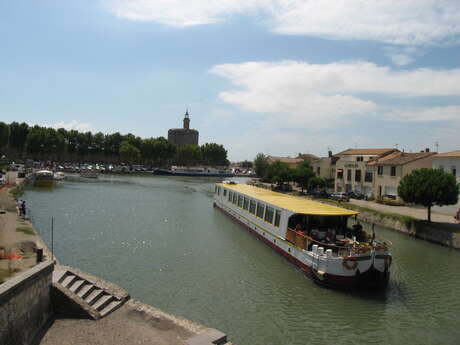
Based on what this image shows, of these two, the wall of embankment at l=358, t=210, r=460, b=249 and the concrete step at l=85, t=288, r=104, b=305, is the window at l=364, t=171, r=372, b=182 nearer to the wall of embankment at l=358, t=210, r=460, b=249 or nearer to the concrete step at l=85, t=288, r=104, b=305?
the wall of embankment at l=358, t=210, r=460, b=249

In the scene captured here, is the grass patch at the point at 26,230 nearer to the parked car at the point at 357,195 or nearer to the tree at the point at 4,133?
the parked car at the point at 357,195

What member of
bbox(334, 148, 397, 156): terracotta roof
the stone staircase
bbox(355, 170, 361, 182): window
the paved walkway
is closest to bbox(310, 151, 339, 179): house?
bbox(334, 148, 397, 156): terracotta roof

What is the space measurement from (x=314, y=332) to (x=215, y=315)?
386cm

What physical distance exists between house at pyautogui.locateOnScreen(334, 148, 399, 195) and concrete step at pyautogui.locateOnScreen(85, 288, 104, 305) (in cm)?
4753

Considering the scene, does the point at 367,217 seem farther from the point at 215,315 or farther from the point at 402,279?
the point at 215,315

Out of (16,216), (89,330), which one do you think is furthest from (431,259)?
(16,216)

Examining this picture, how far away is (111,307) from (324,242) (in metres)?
12.1

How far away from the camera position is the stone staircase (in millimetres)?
12734

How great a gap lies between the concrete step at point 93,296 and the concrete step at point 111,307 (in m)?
0.52

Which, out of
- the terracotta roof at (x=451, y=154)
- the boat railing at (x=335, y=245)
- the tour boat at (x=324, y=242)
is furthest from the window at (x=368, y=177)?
the boat railing at (x=335, y=245)

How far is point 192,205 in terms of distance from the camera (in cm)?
5072

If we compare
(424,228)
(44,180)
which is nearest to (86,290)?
(424,228)

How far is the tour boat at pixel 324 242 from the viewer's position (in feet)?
59.1

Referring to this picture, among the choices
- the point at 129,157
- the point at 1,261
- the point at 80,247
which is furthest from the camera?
the point at 129,157
